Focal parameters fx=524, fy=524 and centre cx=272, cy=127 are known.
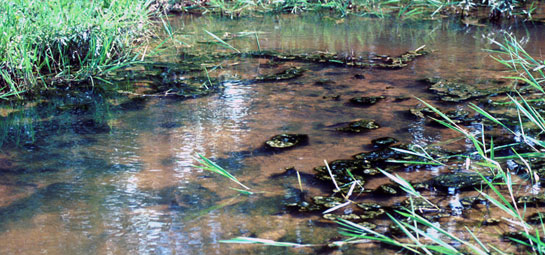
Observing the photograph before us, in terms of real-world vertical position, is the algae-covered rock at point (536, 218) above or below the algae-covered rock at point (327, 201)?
above

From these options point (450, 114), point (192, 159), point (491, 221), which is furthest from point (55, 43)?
point (491, 221)

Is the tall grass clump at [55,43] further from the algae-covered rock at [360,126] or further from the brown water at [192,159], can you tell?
the algae-covered rock at [360,126]

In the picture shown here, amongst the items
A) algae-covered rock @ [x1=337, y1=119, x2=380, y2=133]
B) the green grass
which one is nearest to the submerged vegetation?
algae-covered rock @ [x1=337, y1=119, x2=380, y2=133]

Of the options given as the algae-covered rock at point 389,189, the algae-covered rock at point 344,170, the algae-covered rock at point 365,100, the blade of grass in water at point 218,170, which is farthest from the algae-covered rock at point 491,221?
the algae-covered rock at point 365,100

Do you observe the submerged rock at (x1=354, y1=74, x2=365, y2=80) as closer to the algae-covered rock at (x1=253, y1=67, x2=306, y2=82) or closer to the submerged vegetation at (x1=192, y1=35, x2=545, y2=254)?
the algae-covered rock at (x1=253, y1=67, x2=306, y2=82)

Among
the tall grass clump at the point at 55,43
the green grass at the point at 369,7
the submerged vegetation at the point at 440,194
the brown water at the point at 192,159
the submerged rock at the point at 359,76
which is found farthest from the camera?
the green grass at the point at 369,7

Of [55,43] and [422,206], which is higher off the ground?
[55,43]

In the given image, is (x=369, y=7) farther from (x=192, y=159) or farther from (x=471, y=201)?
(x=471, y=201)

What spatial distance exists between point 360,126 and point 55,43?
1904mm

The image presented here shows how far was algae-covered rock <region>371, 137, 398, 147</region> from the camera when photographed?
2.06 meters

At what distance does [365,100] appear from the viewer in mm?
2562

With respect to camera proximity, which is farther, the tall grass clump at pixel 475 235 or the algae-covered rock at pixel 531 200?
the algae-covered rock at pixel 531 200

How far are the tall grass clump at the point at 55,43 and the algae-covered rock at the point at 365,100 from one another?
138cm

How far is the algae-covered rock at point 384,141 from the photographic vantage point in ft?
6.76
